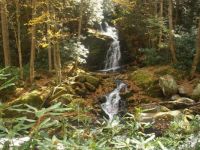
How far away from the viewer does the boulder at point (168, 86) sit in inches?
539

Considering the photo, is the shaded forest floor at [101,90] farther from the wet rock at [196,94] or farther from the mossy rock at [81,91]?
the wet rock at [196,94]

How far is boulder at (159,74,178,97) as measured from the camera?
A: 539 inches

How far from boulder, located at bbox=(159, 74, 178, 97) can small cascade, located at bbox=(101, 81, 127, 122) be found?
1874 millimetres

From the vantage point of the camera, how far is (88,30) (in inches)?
792

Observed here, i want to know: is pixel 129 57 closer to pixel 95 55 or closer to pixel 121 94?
pixel 95 55

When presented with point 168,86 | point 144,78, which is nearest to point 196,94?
point 168,86

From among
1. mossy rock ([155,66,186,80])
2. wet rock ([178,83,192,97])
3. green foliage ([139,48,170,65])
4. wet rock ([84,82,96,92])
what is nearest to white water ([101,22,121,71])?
green foliage ([139,48,170,65])

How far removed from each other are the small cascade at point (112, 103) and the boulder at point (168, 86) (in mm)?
1874

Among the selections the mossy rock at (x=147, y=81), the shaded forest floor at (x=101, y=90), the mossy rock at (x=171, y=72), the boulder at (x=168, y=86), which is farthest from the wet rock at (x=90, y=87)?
the mossy rock at (x=171, y=72)

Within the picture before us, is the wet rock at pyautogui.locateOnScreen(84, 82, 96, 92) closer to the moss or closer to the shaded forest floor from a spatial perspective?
the shaded forest floor

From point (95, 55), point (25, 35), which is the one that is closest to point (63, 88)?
point (25, 35)

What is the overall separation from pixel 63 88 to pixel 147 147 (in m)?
11.6

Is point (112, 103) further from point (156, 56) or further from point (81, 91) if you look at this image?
point (156, 56)

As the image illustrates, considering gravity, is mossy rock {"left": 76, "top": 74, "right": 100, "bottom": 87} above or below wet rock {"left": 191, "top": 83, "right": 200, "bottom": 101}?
above
